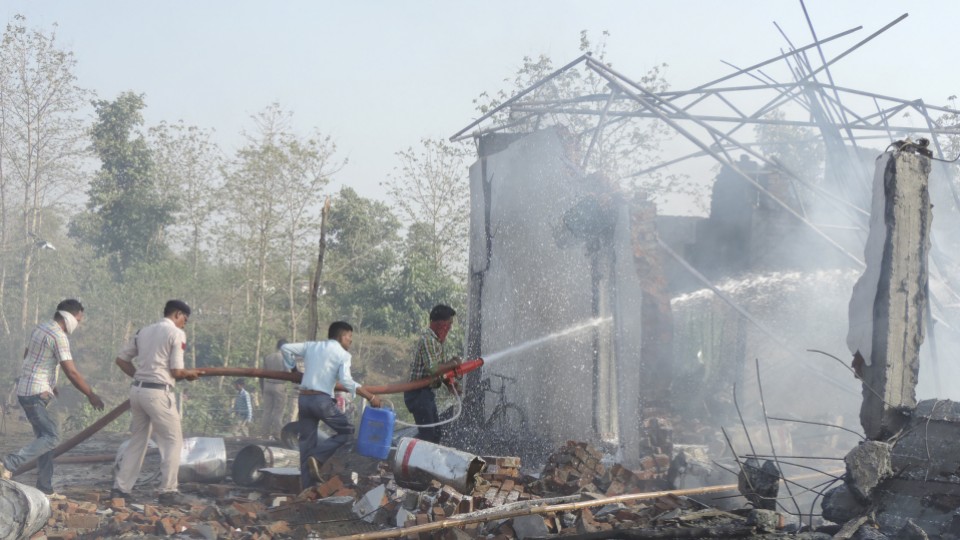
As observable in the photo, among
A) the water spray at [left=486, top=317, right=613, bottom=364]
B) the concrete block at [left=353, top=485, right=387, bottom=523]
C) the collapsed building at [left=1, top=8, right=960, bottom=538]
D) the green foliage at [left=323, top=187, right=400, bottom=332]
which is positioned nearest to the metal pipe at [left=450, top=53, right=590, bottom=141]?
the collapsed building at [left=1, top=8, right=960, bottom=538]

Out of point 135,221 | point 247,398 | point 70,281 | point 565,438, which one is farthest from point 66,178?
point 565,438

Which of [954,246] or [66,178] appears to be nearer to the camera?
[954,246]

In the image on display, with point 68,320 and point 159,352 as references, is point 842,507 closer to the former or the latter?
point 159,352

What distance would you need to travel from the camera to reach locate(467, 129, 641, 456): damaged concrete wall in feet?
29.0

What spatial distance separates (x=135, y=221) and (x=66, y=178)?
2265 mm

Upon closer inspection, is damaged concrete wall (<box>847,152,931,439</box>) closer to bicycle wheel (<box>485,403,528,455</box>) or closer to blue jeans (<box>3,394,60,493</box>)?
bicycle wheel (<box>485,403,528,455</box>)

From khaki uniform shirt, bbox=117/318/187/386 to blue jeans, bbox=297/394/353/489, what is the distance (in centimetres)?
110

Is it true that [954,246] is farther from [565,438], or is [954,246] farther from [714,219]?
[565,438]

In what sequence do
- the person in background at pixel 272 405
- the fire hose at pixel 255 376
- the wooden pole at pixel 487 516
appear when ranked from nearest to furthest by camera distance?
1. the wooden pole at pixel 487 516
2. the fire hose at pixel 255 376
3. the person in background at pixel 272 405

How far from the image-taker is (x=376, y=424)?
7.32 metres

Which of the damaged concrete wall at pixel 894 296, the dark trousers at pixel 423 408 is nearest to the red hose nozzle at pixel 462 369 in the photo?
the dark trousers at pixel 423 408

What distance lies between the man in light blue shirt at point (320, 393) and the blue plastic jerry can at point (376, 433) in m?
0.11

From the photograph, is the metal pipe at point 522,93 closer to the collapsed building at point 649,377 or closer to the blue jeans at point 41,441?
the collapsed building at point 649,377

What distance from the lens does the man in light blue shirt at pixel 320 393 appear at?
7156 millimetres
